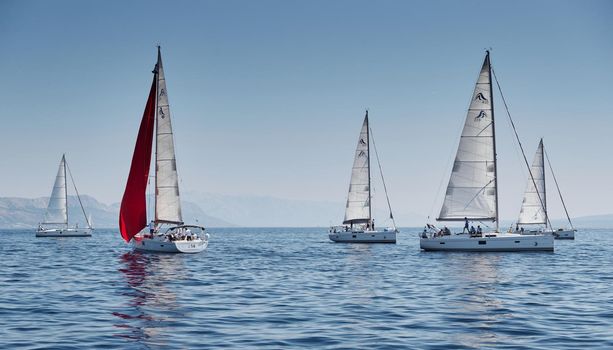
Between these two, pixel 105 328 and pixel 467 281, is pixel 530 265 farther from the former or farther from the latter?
pixel 105 328

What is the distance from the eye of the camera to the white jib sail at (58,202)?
113m

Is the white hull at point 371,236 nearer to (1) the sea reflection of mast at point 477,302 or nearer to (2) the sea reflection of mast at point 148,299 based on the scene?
(1) the sea reflection of mast at point 477,302

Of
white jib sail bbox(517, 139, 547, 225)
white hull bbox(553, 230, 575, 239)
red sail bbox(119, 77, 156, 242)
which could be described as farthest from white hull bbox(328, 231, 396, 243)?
white hull bbox(553, 230, 575, 239)

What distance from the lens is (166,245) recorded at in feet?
174

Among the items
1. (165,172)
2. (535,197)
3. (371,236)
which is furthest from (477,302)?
(535,197)

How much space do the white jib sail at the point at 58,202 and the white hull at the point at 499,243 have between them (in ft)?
260

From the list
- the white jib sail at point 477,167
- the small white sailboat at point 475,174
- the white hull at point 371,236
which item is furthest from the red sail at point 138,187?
the white hull at point 371,236

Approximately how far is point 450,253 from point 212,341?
41.5m

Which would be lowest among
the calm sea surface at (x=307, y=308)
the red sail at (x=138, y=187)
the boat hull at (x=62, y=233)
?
the calm sea surface at (x=307, y=308)

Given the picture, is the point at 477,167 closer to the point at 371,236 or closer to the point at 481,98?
the point at 481,98

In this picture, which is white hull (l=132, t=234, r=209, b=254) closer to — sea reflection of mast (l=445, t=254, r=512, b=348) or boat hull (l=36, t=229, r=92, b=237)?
sea reflection of mast (l=445, t=254, r=512, b=348)

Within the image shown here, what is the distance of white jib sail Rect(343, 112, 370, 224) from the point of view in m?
83.0

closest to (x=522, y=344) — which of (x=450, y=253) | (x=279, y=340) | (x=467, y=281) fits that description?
(x=279, y=340)

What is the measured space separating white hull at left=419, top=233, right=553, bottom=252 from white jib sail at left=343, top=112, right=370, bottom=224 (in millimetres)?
27208
